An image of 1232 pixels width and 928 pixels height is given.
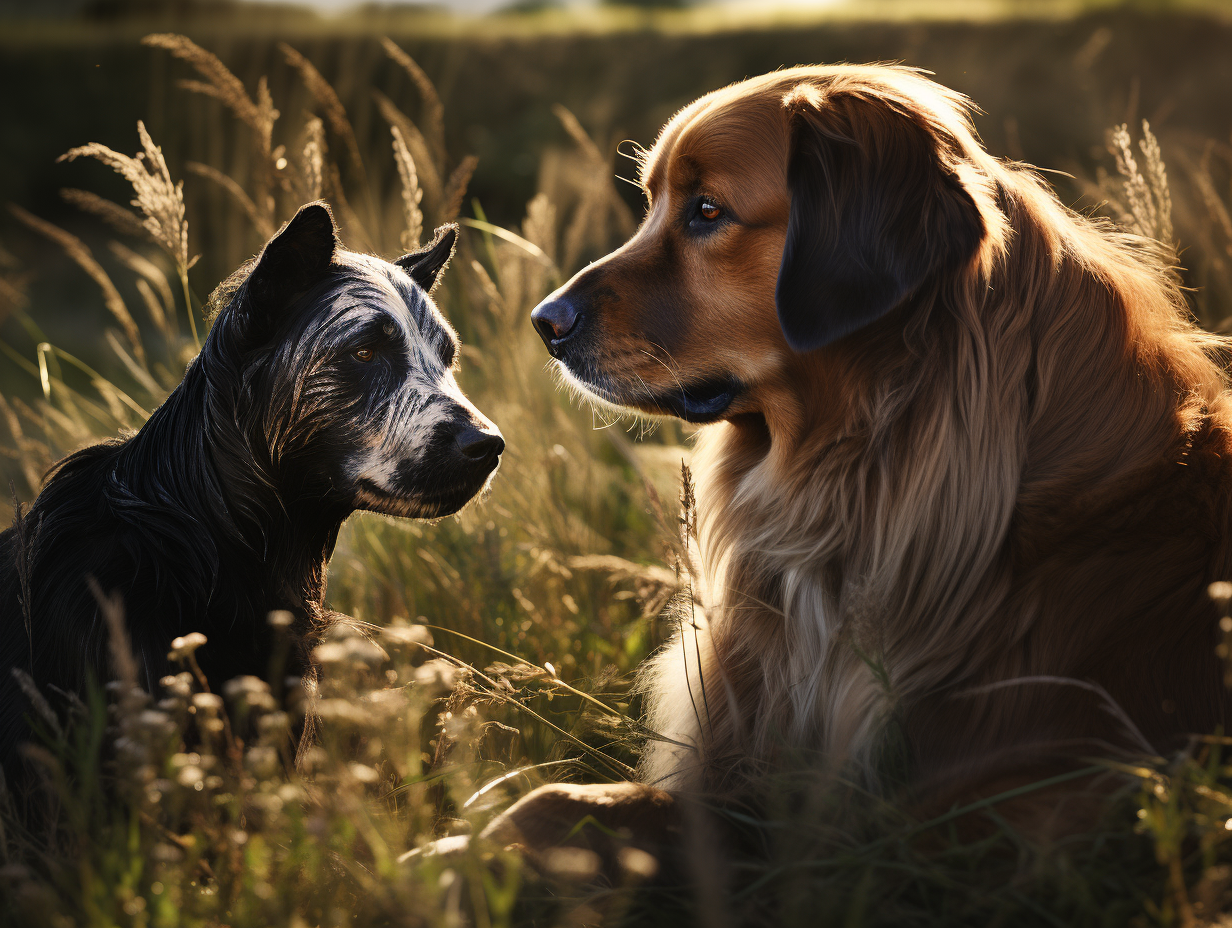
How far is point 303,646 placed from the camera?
2139mm

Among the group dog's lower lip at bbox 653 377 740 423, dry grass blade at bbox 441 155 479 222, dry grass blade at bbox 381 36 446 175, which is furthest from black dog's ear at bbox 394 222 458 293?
dry grass blade at bbox 381 36 446 175

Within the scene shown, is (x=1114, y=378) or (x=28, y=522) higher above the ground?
(x=1114, y=378)

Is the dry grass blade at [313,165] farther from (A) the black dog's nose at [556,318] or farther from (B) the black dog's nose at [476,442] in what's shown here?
(B) the black dog's nose at [476,442]

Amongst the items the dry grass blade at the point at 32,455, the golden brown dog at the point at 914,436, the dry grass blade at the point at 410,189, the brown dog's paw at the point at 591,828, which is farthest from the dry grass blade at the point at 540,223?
the brown dog's paw at the point at 591,828

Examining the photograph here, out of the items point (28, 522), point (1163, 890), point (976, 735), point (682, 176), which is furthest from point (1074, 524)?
point (28, 522)

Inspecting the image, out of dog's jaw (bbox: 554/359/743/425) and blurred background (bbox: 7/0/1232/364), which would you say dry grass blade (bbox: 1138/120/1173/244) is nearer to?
dog's jaw (bbox: 554/359/743/425)

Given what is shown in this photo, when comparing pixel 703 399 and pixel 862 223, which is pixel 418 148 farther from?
pixel 862 223

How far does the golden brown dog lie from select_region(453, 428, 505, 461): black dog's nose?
38 cm

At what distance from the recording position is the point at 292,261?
2.01 meters

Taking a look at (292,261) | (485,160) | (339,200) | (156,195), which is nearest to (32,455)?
(339,200)

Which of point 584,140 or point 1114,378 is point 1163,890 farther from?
point 584,140

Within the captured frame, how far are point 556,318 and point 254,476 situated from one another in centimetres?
84

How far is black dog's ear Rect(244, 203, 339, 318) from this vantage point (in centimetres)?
194

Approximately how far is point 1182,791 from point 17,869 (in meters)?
1.85
